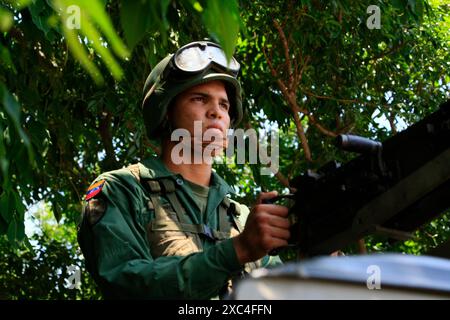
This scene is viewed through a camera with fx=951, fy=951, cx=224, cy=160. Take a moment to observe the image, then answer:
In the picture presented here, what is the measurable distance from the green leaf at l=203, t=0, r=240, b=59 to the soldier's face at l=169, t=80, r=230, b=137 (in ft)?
6.06

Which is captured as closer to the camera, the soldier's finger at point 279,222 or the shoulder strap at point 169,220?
the soldier's finger at point 279,222

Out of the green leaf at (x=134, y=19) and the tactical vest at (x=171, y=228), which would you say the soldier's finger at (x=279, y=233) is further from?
the green leaf at (x=134, y=19)

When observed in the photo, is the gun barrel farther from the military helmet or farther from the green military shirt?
the military helmet

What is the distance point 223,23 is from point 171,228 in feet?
5.62

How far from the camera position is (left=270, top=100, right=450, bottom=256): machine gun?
8.42ft

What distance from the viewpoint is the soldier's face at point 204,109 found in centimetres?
362

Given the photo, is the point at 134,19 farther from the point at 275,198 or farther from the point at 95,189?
the point at 95,189

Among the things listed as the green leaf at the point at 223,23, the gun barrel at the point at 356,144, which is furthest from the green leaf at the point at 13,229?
the green leaf at the point at 223,23

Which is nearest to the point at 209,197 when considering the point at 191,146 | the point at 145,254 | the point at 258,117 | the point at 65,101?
the point at 191,146

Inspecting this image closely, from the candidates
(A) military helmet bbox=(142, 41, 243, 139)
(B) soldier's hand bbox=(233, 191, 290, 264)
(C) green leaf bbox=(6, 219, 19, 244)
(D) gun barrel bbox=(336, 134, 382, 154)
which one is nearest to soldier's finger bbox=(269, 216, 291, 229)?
(B) soldier's hand bbox=(233, 191, 290, 264)

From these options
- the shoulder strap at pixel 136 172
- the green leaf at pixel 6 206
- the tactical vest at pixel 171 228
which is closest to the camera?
the tactical vest at pixel 171 228

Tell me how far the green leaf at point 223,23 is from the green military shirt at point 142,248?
4.60ft
